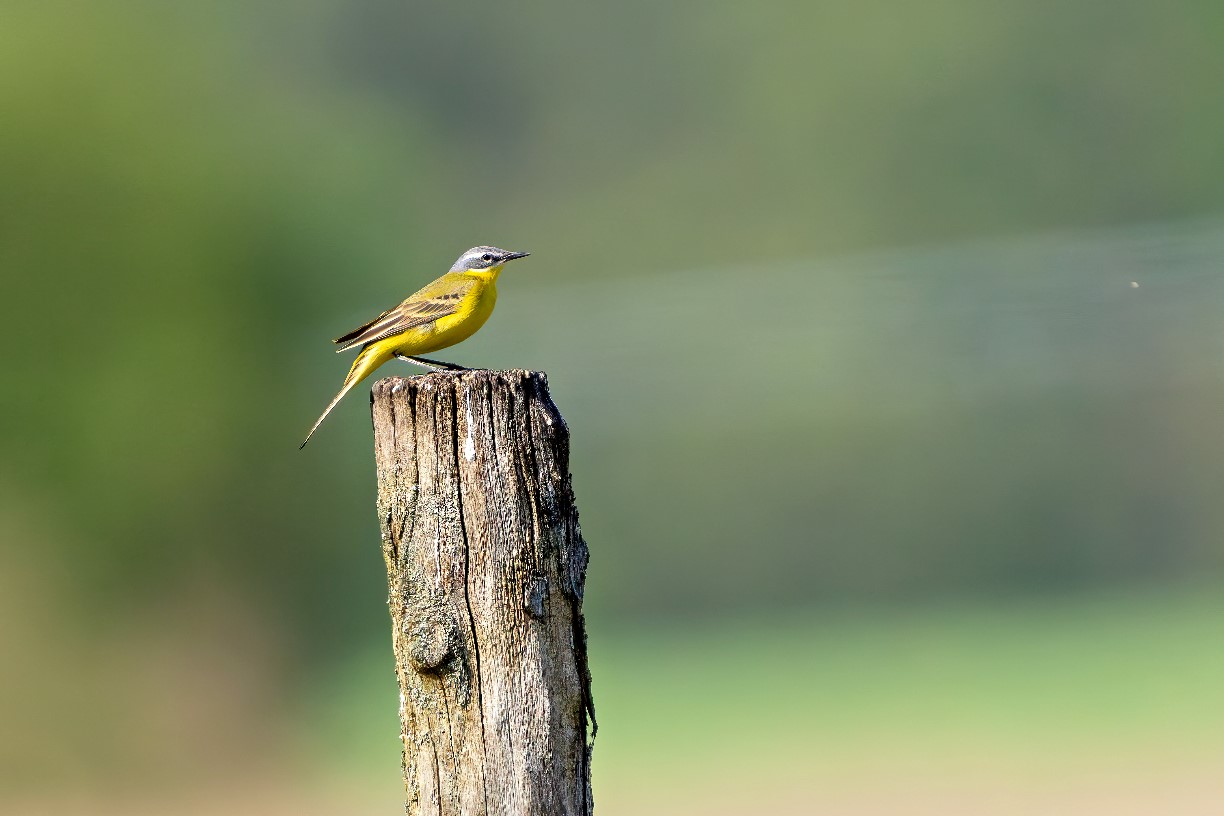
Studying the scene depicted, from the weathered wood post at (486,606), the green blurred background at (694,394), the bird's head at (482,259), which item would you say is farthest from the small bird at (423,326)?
the green blurred background at (694,394)

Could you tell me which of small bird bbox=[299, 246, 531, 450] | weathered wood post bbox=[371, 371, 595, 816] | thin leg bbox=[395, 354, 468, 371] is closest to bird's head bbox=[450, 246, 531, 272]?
small bird bbox=[299, 246, 531, 450]

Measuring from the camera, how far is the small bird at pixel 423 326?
5820mm

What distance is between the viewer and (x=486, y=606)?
11.6ft

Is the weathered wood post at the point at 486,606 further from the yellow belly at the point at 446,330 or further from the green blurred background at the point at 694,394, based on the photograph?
the green blurred background at the point at 694,394

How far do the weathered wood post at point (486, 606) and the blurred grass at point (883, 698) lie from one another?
61.2 ft

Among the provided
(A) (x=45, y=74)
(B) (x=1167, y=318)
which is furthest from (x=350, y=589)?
(B) (x=1167, y=318)

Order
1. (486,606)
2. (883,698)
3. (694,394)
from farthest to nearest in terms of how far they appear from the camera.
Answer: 1. (694,394)
2. (883,698)
3. (486,606)

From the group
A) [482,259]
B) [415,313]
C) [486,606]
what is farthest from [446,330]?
[486,606]

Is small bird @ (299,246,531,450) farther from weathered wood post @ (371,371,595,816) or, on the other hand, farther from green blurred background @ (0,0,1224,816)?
green blurred background @ (0,0,1224,816)

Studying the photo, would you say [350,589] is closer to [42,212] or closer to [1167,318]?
[42,212]

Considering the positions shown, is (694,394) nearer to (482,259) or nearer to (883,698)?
(883,698)

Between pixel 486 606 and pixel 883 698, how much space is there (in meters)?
28.5

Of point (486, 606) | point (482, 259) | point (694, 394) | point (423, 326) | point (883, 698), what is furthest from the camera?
point (694, 394)

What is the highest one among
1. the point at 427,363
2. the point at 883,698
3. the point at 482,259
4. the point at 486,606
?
the point at 482,259
